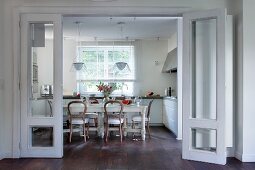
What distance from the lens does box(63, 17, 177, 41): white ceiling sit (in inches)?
273

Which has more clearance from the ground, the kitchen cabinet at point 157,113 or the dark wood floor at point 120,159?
the kitchen cabinet at point 157,113

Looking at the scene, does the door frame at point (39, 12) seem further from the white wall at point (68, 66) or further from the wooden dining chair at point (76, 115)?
the white wall at point (68, 66)

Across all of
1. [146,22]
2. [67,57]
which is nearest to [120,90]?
[67,57]

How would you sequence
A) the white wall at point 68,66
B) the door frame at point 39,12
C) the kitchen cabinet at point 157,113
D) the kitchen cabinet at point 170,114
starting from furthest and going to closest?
1. the white wall at point 68,66
2. the kitchen cabinet at point 157,113
3. the kitchen cabinet at point 170,114
4. the door frame at point 39,12

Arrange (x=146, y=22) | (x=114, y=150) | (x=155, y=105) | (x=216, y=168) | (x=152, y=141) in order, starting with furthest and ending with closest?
(x=155, y=105), (x=146, y=22), (x=152, y=141), (x=114, y=150), (x=216, y=168)

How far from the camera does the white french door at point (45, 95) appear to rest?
4.83m

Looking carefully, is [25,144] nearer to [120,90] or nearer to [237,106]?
[237,106]

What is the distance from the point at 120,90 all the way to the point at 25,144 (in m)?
5.03

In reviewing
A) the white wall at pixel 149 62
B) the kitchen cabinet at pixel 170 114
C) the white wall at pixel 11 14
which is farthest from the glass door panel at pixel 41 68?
the white wall at pixel 149 62

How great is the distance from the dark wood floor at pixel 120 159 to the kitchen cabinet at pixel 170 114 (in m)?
0.73

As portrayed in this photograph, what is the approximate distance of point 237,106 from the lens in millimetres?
4766

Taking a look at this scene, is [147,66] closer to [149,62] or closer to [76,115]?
[149,62]

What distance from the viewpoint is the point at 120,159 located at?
4809mm

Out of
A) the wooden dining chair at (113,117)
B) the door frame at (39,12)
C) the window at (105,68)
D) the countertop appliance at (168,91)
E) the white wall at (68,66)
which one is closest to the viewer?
the door frame at (39,12)
